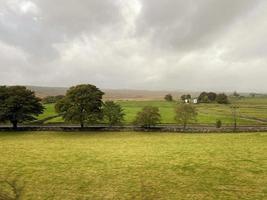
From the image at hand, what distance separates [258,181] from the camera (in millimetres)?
30875

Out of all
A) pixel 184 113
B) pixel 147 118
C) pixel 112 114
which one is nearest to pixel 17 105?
pixel 112 114

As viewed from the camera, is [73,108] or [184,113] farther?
[184,113]

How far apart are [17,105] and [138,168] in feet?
139

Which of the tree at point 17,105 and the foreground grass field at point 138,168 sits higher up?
the tree at point 17,105

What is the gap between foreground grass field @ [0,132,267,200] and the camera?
92.6ft

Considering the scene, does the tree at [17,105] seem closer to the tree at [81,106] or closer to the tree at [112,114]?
the tree at [81,106]

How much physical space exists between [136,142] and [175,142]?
679 cm

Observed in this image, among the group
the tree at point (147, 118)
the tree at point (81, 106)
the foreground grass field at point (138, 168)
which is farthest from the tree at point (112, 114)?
the foreground grass field at point (138, 168)

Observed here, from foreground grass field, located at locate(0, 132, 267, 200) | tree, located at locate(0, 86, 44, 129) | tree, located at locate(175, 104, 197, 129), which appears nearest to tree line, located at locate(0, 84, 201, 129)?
tree, located at locate(0, 86, 44, 129)

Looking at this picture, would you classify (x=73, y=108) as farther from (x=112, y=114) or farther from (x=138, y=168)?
(x=138, y=168)

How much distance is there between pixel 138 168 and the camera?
35.7m

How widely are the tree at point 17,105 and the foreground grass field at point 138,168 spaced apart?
539 inches

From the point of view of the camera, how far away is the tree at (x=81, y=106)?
6762cm

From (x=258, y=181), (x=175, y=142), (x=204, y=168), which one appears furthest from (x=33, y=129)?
(x=258, y=181)
